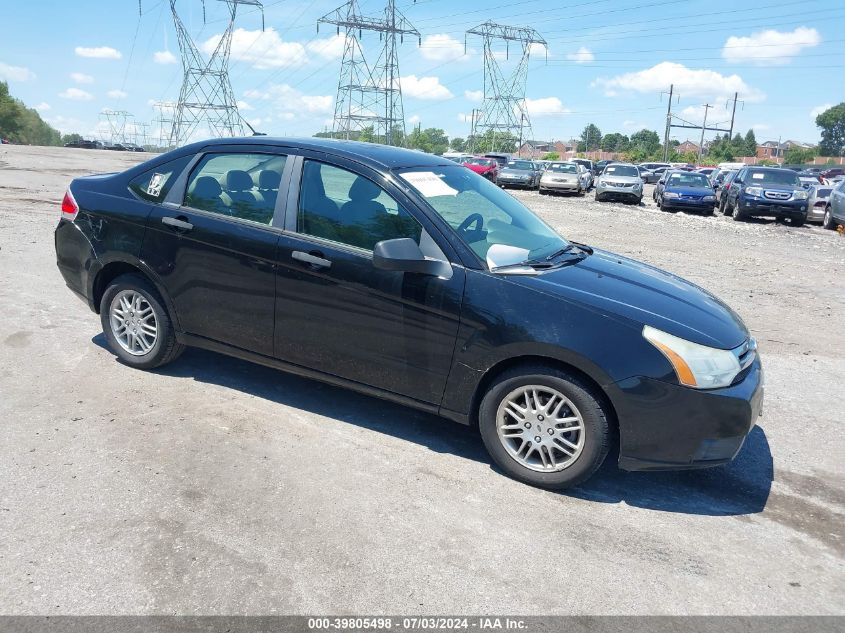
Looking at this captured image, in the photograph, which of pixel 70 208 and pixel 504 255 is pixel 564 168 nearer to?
pixel 70 208

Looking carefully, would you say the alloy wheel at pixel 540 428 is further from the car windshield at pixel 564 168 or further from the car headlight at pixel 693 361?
the car windshield at pixel 564 168

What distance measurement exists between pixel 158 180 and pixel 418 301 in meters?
2.32

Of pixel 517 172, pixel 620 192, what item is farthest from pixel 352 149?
pixel 517 172

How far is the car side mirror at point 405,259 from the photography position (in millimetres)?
3947

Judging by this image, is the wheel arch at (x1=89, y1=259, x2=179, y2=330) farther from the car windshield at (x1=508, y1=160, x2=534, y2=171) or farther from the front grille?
the car windshield at (x1=508, y1=160, x2=534, y2=171)

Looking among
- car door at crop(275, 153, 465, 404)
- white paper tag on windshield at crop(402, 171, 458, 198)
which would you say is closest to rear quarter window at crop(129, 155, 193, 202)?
car door at crop(275, 153, 465, 404)

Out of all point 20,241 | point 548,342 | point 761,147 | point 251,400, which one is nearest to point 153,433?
point 251,400

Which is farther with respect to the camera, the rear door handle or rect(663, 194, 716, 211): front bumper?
rect(663, 194, 716, 211): front bumper

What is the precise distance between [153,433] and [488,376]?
2.05 metres

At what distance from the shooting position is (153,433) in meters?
4.28

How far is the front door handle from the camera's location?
429 centimetres

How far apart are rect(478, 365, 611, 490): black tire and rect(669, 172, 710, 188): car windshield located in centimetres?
2245

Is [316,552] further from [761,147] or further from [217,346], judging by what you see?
[761,147]

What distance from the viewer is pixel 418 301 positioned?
405cm
